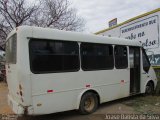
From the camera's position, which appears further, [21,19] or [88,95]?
[21,19]

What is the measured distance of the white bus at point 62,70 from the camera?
6145 mm

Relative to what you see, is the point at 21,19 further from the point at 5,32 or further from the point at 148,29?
the point at 148,29

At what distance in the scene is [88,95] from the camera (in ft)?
25.1

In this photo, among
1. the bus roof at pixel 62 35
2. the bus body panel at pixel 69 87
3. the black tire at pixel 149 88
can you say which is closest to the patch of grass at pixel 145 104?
the black tire at pixel 149 88

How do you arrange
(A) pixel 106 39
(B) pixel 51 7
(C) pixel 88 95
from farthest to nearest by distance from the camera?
(B) pixel 51 7, (A) pixel 106 39, (C) pixel 88 95

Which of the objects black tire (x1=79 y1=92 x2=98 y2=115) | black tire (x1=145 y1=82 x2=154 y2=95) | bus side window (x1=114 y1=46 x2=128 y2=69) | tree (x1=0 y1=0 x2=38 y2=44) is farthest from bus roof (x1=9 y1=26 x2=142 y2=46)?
tree (x1=0 y1=0 x2=38 y2=44)

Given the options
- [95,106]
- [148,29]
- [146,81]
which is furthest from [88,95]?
[148,29]

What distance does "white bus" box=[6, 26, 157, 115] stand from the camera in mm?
6145

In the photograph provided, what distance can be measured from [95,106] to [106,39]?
2446mm

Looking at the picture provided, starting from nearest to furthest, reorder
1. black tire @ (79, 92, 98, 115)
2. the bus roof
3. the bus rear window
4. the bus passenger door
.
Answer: the bus roof, the bus rear window, black tire @ (79, 92, 98, 115), the bus passenger door

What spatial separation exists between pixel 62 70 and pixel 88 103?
1.72 m

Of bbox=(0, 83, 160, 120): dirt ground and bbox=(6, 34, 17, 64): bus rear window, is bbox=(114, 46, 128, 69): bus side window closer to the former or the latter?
bbox=(0, 83, 160, 120): dirt ground

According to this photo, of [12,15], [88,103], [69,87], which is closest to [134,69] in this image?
[88,103]

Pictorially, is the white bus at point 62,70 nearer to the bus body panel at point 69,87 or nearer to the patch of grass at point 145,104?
the bus body panel at point 69,87
